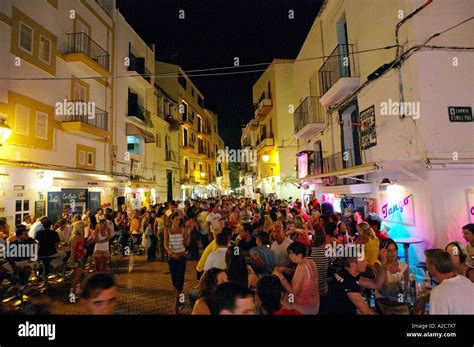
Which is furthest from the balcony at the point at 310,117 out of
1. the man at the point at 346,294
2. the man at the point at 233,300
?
the man at the point at 233,300

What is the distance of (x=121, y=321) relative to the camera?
306 centimetres

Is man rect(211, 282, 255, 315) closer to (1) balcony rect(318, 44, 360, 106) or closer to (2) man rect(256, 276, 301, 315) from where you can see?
(2) man rect(256, 276, 301, 315)

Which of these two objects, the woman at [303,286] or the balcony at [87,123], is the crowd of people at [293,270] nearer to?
the woman at [303,286]

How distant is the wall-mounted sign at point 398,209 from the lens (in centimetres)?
777

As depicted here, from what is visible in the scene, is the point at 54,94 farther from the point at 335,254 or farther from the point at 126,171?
the point at 335,254

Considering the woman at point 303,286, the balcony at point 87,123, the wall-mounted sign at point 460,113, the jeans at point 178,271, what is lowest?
the jeans at point 178,271

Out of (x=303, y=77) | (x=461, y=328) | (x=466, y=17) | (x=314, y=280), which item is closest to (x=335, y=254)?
(x=314, y=280)

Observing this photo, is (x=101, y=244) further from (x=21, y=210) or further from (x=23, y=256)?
(x=21, y=210)

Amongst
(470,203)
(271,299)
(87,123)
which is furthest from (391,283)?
(87,123)

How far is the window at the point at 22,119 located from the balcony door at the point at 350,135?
1258cm

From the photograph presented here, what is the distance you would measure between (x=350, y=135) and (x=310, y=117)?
3815 mm

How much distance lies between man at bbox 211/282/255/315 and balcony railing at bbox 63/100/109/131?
13655mm

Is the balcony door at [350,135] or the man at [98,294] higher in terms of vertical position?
the balcony door at [350,135]

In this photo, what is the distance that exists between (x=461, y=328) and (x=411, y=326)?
0.49 meters
